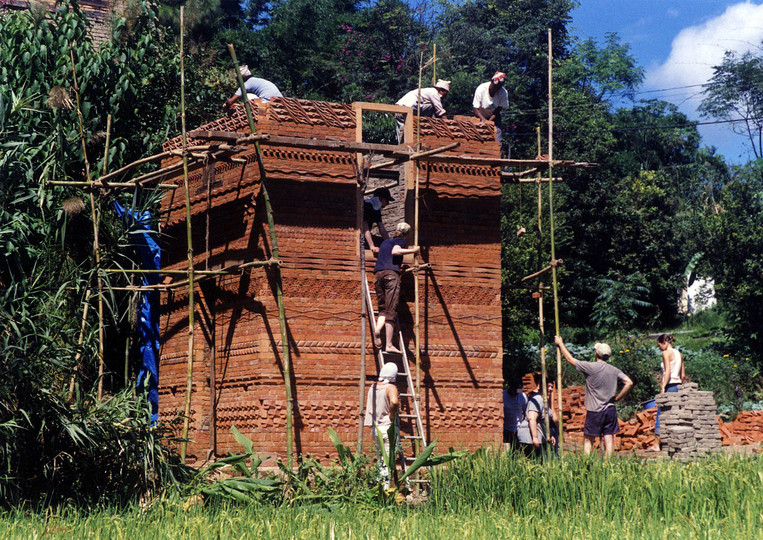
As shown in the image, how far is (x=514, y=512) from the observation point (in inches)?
384

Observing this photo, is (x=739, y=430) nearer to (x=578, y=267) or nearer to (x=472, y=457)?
(x=472, y=457)

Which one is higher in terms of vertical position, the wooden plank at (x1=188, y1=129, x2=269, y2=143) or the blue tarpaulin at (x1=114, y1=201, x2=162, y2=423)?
the wooden plank at (x1=188, y1=129, x2=269, y2=143)

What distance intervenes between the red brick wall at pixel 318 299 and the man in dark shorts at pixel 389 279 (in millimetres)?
335

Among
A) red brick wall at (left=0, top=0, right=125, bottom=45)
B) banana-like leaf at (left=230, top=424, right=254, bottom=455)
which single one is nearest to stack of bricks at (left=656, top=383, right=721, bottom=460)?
banana-like leaf at (left=230, top=424, right=254, bottom=455)

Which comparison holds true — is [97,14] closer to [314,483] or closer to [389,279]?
[389,279]

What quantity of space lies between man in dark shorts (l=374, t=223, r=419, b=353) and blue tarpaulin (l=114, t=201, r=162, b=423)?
3508mm

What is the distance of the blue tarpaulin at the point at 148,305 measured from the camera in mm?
13805

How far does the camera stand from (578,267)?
30.4 meters

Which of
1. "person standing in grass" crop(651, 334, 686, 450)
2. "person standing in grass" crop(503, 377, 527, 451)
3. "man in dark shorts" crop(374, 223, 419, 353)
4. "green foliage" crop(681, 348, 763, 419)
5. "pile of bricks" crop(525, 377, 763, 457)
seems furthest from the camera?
"green foliage" crop(681, 348, 763, 419)

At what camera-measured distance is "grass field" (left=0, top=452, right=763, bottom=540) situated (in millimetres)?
8203

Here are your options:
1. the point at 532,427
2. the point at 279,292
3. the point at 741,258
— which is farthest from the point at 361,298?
the point at 741,258

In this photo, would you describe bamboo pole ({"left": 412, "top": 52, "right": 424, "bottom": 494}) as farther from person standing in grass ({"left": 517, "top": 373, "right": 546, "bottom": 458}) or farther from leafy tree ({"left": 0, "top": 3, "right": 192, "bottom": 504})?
leafy tree ({"left": 0, "top": 3, "right": 192, "bottom": 504})

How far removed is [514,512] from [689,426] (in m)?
3.82

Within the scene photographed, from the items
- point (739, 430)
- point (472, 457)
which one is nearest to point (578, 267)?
point (739, 430)
